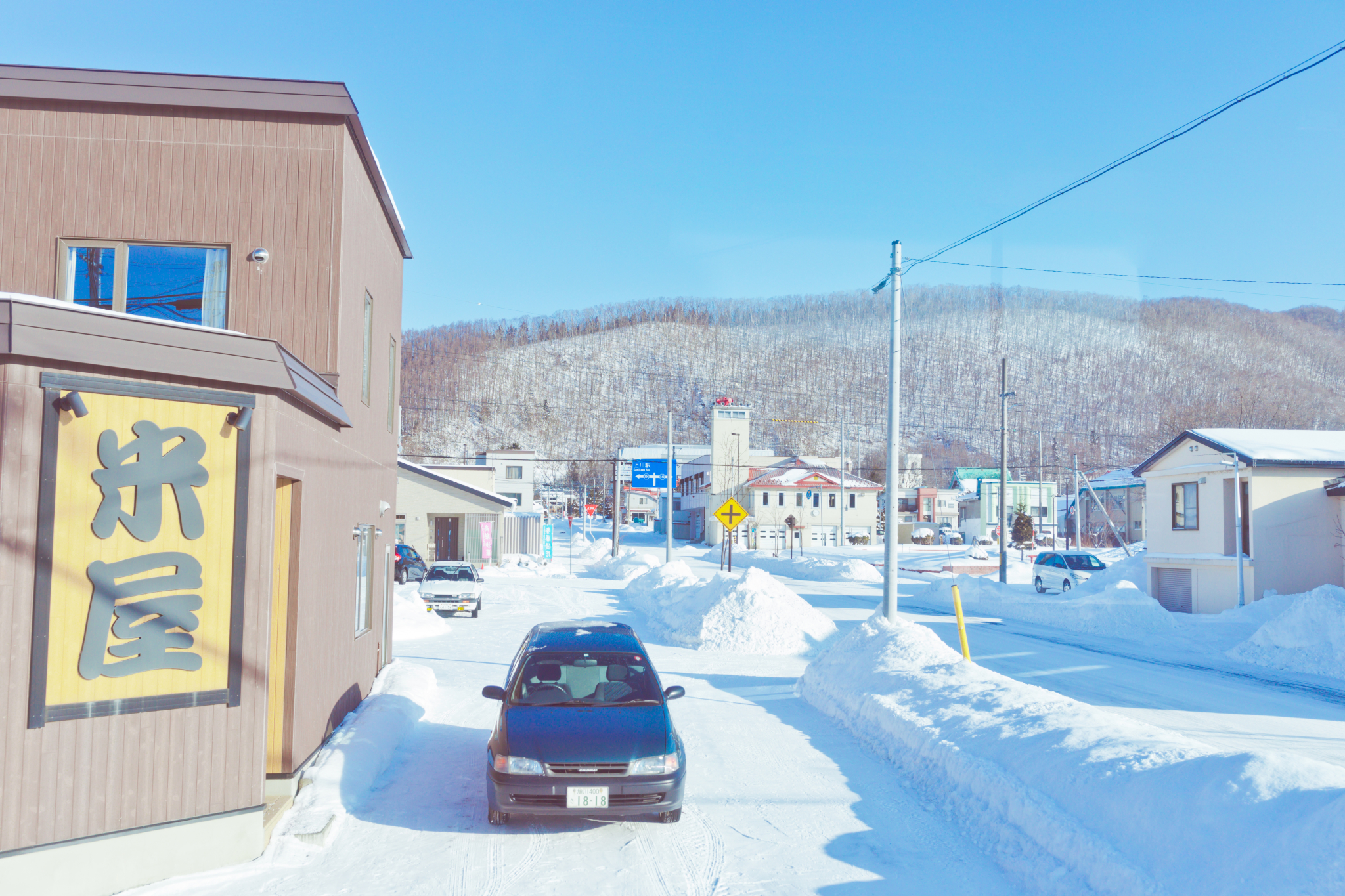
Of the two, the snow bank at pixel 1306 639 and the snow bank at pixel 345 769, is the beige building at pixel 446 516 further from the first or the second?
the snow bank at pixel 1306 639

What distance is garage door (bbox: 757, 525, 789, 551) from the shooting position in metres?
72.1

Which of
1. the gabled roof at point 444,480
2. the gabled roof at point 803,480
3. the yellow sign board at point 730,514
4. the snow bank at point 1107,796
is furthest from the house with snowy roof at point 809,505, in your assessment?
the snow bank at point 1107,796

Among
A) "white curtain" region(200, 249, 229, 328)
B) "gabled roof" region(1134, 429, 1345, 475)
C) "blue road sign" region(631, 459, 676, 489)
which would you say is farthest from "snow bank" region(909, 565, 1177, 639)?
"white curtain" region(200, 249, 229, 328)

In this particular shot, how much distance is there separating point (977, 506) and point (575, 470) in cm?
7286

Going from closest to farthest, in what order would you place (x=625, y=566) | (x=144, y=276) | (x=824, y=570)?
(x=144, y=276) → (x=625, y=566) → (x=824, y=570)

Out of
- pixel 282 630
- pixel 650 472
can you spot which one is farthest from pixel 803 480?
pixel 282 630

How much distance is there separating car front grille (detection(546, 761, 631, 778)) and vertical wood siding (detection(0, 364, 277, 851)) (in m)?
2.10

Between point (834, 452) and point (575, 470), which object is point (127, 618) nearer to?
point (575, 470)

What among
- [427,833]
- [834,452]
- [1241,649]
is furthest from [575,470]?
[427,833]

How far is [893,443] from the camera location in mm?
15781

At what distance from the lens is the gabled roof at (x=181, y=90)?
9.46 metres

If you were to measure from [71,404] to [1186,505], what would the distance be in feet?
99.1

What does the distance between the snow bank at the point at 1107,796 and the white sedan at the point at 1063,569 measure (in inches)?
973

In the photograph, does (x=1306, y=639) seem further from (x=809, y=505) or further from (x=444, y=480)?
(x=809, y=505)
